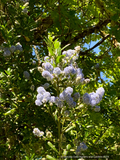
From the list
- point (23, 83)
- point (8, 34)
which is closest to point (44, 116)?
point (23, 83)

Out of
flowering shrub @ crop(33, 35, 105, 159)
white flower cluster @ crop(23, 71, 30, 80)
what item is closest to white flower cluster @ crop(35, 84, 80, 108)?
flowering shrub @ crop(33, 35, 105, 159)

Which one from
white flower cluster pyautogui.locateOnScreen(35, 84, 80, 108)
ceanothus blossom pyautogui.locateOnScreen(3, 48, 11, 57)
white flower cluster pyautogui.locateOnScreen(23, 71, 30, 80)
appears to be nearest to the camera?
white flower cluster pyautogui.locateOnScreen(35, 84, 80, 108)

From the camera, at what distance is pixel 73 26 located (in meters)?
3.25

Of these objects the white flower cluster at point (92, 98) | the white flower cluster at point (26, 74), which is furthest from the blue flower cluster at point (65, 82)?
the white flower cluster at point (26, 74)

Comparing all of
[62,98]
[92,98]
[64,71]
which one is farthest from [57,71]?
[92,98]

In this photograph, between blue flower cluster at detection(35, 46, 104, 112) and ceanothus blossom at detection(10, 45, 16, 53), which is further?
ceanothus blossom at detection(10, 45, 16, 53)

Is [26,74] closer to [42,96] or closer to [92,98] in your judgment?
[42,96]

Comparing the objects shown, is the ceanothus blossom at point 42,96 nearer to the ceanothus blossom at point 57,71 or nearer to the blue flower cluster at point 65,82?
the blue flower cluster at point 65,82

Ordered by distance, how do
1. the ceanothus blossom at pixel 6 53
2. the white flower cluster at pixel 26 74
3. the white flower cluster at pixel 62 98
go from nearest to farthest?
the white flower cluster at pixel 62 98, the ceanothus blossom at pixel 6 53, the white flower cluster at pixel 26 74

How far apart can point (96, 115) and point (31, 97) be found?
0.76 m

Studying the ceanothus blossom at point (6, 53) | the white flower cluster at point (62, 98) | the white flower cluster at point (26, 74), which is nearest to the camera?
the white flower cluster at point (62, 98)

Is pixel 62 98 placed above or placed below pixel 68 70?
below

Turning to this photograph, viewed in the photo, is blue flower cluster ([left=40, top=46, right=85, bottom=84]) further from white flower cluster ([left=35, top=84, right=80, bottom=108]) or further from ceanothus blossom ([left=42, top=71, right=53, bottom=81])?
white flower cluster ([left=35, top=84, right=80, bottom=108])

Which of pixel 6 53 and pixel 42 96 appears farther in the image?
pixel 6 53
